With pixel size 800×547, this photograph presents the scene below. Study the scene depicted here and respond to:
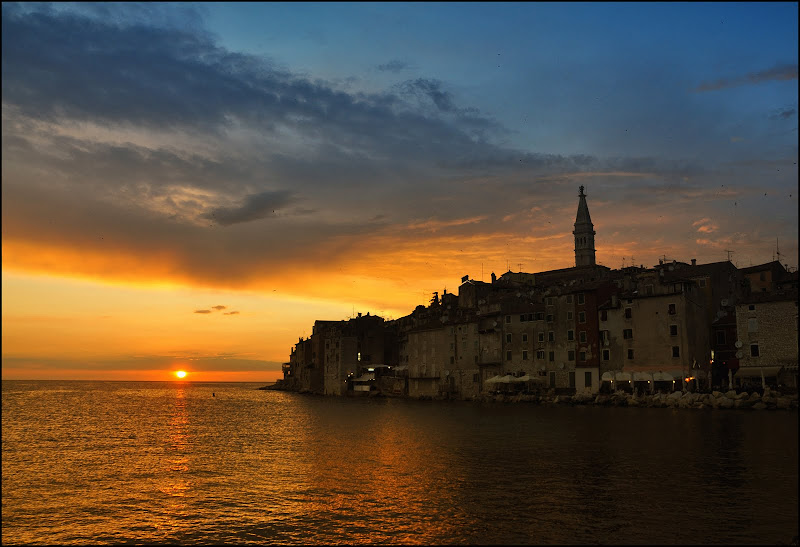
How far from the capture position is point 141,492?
31.5 metres

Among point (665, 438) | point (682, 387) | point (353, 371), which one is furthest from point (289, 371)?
point (665, 438)

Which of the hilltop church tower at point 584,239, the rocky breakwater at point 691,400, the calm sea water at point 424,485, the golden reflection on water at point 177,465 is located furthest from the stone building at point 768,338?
the hilltop church tower at point 584,239

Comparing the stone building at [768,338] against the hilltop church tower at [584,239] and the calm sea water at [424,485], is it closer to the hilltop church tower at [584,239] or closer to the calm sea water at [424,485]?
the calm sea water at [424,485]

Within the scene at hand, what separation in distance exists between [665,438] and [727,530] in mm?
22902

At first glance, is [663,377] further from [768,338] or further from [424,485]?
[424,485]

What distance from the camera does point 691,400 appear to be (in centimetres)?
6831

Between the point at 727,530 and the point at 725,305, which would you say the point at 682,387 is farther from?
the point at 727,530

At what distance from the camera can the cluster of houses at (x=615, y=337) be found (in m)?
72.1

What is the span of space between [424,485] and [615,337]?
55450 millimetres

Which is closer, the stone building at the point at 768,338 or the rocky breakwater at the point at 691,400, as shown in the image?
the rocky breakwater at the point at 691,400

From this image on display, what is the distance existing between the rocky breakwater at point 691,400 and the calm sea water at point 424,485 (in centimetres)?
677

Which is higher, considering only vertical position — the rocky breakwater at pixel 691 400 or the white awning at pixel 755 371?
the white awning at pixel 755 371

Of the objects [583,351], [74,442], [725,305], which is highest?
[725,305]

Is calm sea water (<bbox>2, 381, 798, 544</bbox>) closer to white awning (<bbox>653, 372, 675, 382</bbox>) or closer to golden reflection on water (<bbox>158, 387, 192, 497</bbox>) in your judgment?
golden reflection on water (<bbox>158, 387, 192, 497</bbox>)
